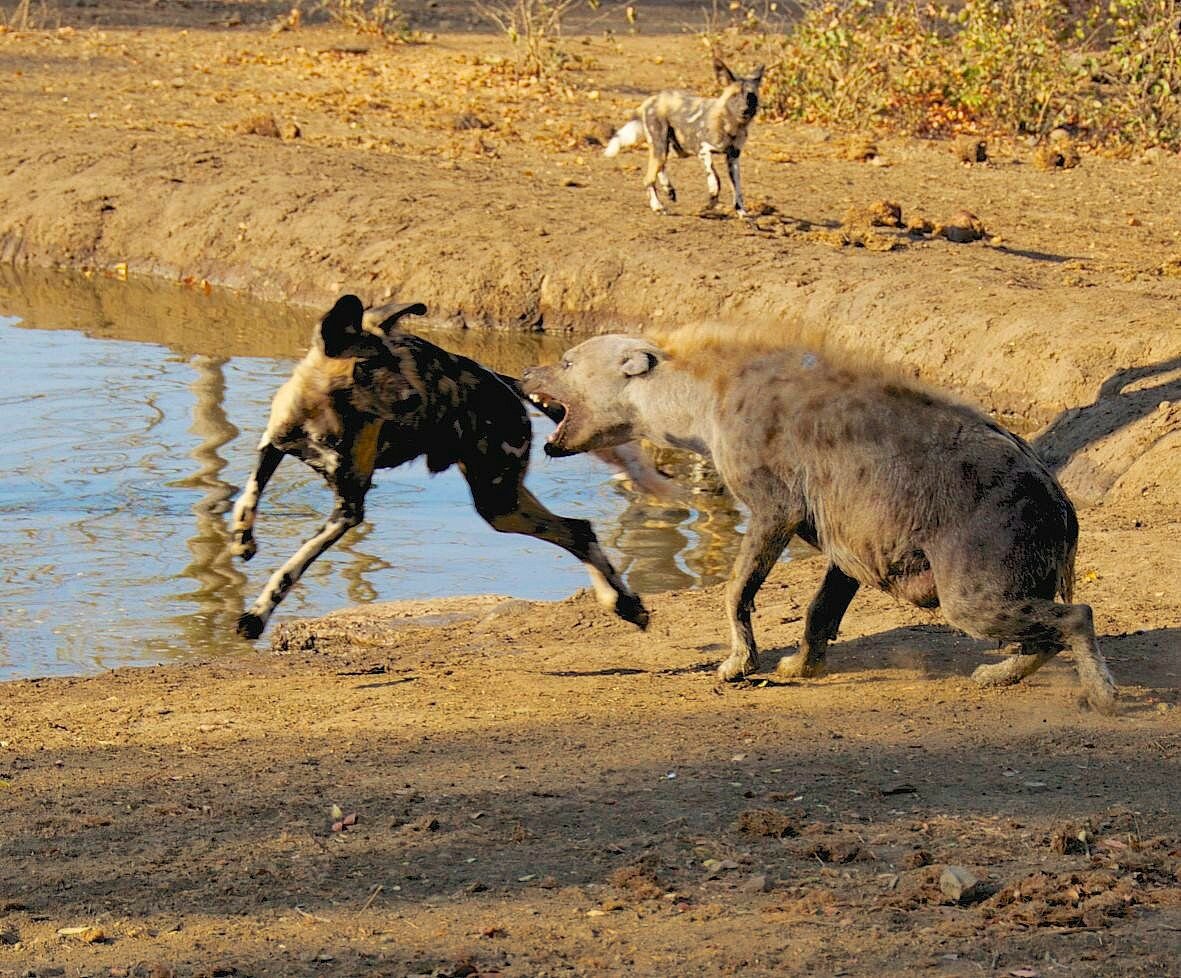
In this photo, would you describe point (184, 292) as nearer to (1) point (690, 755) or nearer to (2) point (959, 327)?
(2) point (959, 327)

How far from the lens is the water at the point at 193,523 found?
7.79m

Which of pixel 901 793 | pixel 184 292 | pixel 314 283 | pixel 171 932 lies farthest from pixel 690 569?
pixel 184 292

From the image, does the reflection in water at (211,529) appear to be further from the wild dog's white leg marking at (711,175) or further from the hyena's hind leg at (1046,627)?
the wild dog's white leg marking at (711,175)

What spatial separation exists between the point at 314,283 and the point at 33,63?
22.2ft

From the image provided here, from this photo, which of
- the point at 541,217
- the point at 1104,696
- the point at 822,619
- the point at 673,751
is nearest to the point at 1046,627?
the point at 1104,696

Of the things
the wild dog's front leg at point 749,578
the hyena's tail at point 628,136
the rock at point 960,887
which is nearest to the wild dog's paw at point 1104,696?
the wild dog's front leg at point 749,578

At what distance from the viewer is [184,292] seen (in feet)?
45.4

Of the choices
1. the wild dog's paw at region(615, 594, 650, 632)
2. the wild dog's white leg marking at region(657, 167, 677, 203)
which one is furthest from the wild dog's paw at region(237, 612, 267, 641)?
the wild dog's white leg marking at region(657, 167, 677, 203)

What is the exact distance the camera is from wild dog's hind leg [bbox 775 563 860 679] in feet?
19.7

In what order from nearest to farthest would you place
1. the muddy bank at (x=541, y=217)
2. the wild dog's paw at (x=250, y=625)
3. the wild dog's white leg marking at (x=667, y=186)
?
the wild dog's paw at (x=250, y=625) < the muddy bank at (x=541, y=217) < the wild dog's white leg marking at (x=667, y=186)

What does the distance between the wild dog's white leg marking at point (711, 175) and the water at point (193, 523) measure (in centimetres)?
265

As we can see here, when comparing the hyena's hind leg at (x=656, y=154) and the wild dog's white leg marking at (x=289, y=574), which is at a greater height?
the hyena's hind leg at (x=656, y=154)

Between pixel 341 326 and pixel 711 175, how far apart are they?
8376 millimetres

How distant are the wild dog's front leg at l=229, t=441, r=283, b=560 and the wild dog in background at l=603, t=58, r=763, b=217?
7.78 meters
